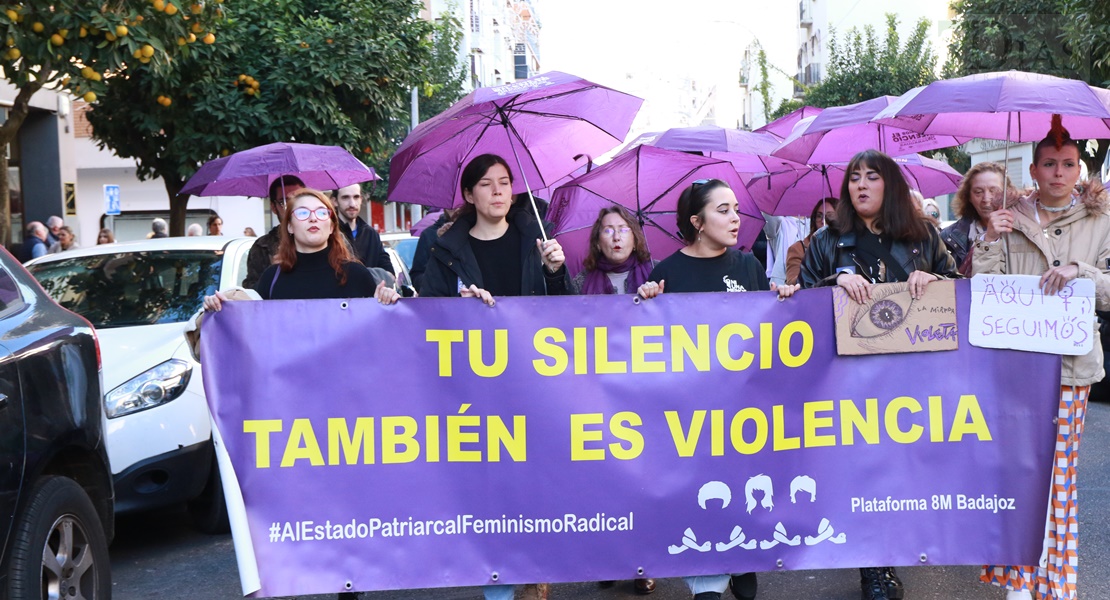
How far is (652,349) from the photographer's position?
4.62 meters

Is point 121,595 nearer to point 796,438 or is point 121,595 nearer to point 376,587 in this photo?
point 376,587

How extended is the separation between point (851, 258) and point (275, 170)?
209 inches

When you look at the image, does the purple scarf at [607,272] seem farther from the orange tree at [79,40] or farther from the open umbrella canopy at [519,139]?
the orange tree at [79,40]

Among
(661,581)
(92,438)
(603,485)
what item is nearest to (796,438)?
(603,485)

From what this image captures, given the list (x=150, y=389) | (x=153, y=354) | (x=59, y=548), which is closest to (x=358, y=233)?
(x=153, y=354)

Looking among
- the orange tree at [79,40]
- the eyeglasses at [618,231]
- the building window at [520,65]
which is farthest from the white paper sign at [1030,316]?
the building window at [520,65]

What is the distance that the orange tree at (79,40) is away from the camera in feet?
29.5

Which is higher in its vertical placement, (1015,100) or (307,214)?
(1015,100)

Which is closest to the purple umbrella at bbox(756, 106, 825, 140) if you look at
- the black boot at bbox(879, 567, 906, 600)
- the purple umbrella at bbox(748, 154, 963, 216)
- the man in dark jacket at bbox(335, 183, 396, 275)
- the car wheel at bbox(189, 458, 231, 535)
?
the purple umbrella at bbox(748, 154, 963, 216)

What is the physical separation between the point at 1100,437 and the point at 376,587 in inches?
263

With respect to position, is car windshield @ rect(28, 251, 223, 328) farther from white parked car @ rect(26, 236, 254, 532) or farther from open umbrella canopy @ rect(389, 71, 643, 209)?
open umbrella canopy @ rect(389, 71, 643, 209)

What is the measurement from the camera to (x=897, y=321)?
469 centimetres

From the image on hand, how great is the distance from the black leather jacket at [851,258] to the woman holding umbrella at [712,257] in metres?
0.23

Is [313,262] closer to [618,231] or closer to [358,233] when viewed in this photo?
[618,231]
